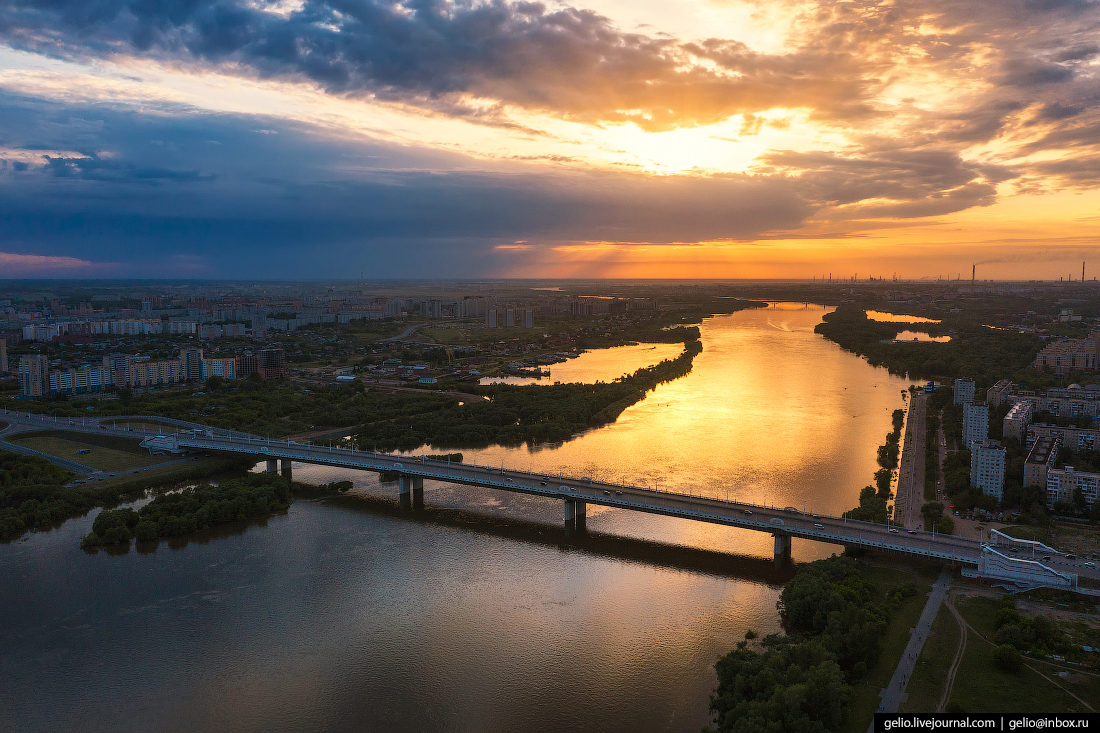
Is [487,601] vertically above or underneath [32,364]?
underneath

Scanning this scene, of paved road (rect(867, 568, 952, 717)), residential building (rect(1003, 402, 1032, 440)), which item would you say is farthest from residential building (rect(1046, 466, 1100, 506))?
paved road (rect(867, 568, 952, 717))

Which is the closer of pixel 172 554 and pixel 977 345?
pixel 172 554

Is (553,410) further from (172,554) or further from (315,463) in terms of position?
(172,554)

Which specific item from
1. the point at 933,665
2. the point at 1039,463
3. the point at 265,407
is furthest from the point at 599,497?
the point at 265,407

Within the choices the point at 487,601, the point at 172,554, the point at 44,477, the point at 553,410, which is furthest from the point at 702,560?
the point at 44,477

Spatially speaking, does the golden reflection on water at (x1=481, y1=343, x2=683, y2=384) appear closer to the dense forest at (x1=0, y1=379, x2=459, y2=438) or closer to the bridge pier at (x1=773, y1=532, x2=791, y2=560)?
the dense forest at (x1=0, y1=379, x2=459, y2=438)

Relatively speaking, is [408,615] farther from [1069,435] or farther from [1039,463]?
[1069,435]
